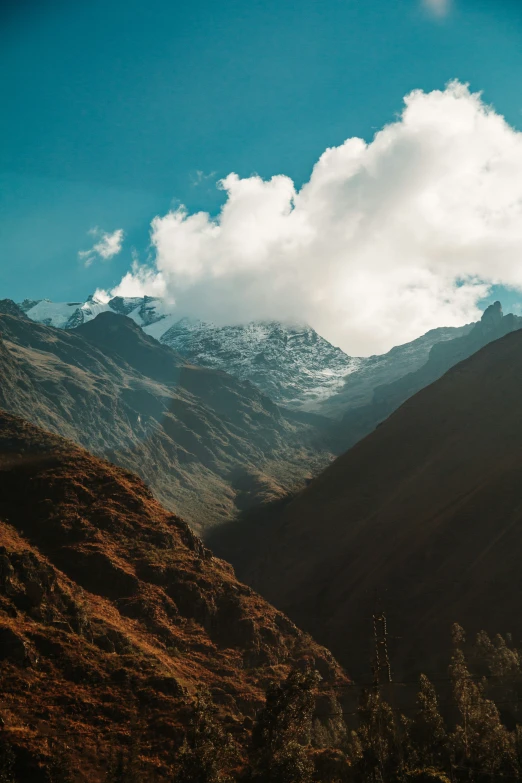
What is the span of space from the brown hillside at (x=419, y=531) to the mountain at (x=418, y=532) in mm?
253

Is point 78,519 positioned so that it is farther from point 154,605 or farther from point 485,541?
point 485,541

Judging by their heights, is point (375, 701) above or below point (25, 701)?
below

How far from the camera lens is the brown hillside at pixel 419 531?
82312 mm

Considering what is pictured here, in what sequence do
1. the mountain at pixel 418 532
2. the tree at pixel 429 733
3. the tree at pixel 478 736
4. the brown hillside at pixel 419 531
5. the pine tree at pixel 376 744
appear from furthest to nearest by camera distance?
the brown hillside at pixel 419 531 → the mountain at pixel 418 532 → the tree at pixel 429 733 → the tree at pixel 478 736 → the pine tree at pixel 376 744

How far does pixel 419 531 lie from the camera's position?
103 m

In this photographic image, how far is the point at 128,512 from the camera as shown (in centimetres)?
7388

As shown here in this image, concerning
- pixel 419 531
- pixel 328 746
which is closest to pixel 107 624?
pixel 328 746

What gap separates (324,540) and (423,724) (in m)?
69.3

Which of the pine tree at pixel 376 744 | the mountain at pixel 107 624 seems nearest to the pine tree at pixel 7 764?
the mountain at pixel 107 624

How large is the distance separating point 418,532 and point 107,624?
221 ft

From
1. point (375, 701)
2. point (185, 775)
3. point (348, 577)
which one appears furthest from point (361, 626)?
point (185, 775)

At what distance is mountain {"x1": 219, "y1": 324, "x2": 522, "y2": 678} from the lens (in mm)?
82062

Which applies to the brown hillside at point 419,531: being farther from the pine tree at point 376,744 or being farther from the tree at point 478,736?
the pine tree at point 376,744

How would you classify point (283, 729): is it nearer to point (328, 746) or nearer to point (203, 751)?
point (203, 751)
